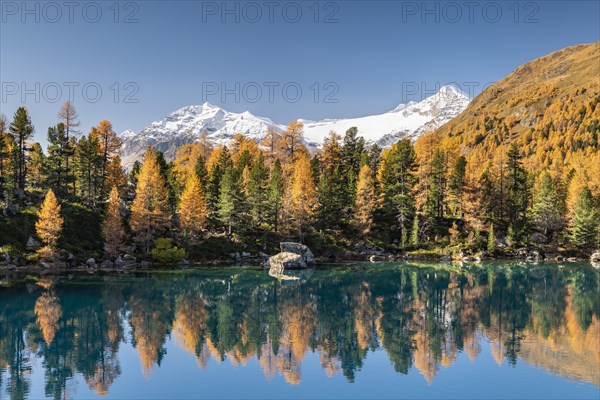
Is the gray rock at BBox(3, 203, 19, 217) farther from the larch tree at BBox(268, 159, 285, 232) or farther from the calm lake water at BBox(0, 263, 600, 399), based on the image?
the larch tree at BBox(268, 159, 285, 232)

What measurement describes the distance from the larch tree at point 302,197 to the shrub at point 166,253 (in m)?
21.6

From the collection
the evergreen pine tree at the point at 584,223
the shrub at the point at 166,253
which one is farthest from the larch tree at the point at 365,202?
the evergreen pine tree at the point at 584,223

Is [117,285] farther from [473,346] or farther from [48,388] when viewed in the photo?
[473,346]

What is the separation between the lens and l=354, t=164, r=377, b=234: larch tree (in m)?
89.4

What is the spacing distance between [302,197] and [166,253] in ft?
85.5

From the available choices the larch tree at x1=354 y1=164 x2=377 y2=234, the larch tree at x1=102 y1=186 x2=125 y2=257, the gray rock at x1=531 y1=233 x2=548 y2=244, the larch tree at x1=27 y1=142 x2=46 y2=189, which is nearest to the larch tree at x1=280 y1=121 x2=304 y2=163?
the larch tree at x1=354 y1=164 x2=377 y2=234

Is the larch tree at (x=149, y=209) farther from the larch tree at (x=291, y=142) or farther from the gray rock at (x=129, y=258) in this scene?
the larch tree at (x=291, y=142)

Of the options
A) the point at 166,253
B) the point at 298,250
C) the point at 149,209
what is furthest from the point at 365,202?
the point at 149,209

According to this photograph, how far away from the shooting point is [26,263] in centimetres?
6575

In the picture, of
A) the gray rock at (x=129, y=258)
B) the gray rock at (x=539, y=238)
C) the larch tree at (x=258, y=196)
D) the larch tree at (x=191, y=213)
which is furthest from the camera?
the gray rock at (x=539, y=238)

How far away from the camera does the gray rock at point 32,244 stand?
222ft

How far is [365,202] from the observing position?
90375 millimetres

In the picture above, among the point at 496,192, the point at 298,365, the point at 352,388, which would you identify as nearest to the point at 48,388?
the point at 298,365

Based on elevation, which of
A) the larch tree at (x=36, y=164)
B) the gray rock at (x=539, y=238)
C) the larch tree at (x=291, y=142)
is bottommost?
the gray rock at (x=539, y=238)
